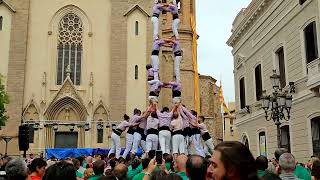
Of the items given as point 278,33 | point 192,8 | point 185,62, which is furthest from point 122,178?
point 192,8

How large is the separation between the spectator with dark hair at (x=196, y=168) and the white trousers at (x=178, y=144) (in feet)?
30.8

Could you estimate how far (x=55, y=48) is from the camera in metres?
33.9

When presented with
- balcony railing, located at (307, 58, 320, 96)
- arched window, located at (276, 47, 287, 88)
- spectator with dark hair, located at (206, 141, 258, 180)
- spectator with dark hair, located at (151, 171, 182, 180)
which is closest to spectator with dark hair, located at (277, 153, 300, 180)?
spectator with dark hair, located at (151, 171, 182, 180)

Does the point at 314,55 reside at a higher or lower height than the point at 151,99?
higher

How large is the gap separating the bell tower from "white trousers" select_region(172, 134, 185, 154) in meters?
A: 20.6

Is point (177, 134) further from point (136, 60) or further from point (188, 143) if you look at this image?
point (136, 60)

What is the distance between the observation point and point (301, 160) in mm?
17625

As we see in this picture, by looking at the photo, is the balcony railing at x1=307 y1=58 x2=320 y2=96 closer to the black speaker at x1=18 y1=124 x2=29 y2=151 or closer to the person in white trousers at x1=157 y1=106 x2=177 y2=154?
the person in white trousers at x1=157 y1=106 x2=177 y2=154

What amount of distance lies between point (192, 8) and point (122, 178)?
40222mm

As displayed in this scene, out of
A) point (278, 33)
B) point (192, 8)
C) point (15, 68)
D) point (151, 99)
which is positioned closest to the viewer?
point (151, 99)

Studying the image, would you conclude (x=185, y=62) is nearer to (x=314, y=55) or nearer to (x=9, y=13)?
(x=9, y=13)

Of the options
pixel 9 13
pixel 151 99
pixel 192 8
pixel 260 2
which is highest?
pixel 192 8

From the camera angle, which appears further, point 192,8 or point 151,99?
point 192,8

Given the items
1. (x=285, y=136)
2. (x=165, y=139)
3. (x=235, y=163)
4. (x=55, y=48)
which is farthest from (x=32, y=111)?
(x=235, y=163)
